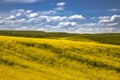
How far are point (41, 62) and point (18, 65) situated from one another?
15.5ft

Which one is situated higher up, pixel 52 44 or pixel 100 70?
pixel 52 44

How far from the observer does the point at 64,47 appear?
47.0 m

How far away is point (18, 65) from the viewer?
34375mm

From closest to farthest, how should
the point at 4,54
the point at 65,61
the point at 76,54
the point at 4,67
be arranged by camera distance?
1. the point at 4,67
2. the point at 4,54
3. the point at 65,61
4. the point at 76,54

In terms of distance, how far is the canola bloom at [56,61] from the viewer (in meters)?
32.3

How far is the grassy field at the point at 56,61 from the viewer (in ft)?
106

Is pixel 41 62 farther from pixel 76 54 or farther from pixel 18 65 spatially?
pixel 76 54

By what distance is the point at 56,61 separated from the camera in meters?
39.6

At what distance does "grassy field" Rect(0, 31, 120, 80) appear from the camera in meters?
32.3

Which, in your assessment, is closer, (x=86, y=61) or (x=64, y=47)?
(x=86, y=61)

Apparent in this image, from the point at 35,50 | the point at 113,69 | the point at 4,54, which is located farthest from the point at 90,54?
the point at 4,54

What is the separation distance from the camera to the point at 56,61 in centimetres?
3962

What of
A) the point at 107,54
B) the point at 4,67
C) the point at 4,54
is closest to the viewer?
the point at 4,67

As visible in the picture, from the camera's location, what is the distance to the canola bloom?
106 feet
